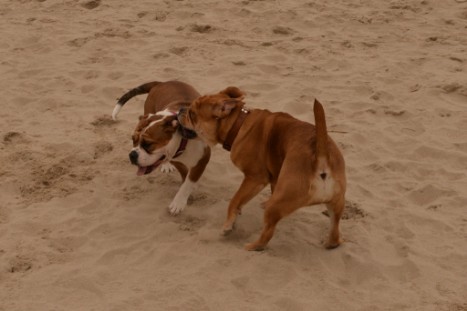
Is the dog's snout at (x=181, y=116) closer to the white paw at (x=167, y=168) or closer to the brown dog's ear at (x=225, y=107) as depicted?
the brown dog's ear at (x=225, y=107)

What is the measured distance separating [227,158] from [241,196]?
1349 millimetres

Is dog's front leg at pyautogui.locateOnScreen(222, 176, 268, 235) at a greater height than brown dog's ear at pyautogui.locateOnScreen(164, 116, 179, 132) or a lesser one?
lesser

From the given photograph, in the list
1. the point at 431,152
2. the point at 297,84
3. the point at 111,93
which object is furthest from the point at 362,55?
the point at 111,93

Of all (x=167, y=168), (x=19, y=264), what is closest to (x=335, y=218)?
(x=167, y=168)

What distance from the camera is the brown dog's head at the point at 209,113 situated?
4746mm

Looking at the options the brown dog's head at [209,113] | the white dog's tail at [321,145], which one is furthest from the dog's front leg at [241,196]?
the white dog's tail at [321,145]

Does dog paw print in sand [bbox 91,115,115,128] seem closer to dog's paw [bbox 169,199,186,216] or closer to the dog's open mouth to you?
the dog's open mouth

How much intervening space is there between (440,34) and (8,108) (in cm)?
547

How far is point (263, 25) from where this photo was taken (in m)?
8.78

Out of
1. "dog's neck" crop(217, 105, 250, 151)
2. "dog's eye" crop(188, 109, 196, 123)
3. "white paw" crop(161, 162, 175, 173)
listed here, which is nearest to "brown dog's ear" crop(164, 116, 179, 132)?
"dog's eye" crop(188, 109, 196, 123)

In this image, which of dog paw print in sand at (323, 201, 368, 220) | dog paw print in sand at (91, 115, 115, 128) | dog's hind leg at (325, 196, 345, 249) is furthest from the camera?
dog paw print in sand at (91, 115, 115, 128)

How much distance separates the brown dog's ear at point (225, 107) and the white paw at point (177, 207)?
0.81 metres

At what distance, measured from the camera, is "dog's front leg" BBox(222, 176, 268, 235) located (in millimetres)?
4645

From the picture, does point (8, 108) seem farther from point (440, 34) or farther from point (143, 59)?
point (440, 34)
